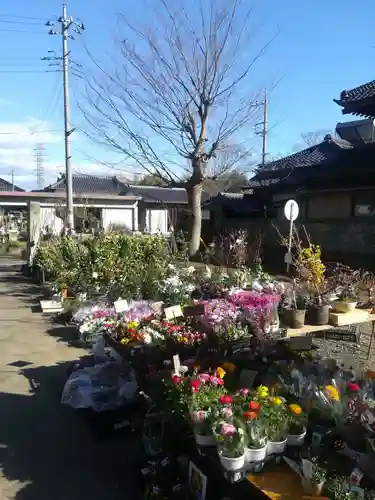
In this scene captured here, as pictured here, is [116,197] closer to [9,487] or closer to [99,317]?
[99,317]

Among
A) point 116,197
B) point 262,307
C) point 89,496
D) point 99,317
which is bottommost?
point 89,496

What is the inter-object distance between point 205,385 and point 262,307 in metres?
1.38

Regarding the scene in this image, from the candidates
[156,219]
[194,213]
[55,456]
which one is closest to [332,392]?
[55,456]

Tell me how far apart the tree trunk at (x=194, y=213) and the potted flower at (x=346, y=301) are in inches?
354

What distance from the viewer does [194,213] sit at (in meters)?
13.6

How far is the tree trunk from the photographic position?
13375 mm

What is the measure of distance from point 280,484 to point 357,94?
7.36 metres

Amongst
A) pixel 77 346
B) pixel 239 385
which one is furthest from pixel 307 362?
pixel 77 346

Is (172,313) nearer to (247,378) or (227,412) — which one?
(247,378)

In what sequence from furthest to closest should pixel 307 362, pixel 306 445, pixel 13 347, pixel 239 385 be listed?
1. pixel 13 347
2. pixel 307 362
3. pixel 239 385
4. pixel 306 445

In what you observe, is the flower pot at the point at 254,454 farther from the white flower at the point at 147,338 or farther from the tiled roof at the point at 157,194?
the tiled roof at the point at 157,194

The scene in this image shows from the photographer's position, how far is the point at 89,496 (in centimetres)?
281

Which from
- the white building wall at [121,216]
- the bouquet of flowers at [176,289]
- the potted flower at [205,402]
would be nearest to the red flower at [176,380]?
the potted flower at [205,402]

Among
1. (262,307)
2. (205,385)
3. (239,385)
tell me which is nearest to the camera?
(205,385)
